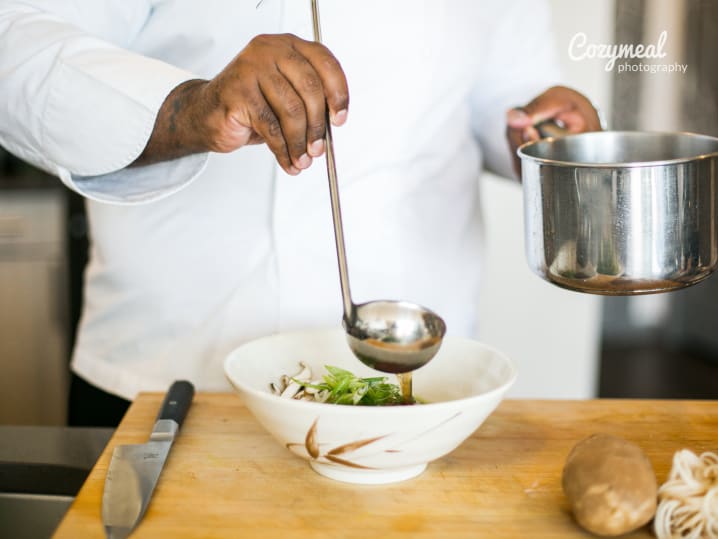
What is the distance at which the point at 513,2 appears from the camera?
1.12 metres

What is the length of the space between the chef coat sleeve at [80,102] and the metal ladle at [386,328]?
21 cm

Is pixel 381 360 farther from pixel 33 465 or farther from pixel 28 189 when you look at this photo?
pixel 28 189

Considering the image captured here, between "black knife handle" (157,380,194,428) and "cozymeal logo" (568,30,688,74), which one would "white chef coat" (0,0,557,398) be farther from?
"cozymeal logo" (568,30,688,74)

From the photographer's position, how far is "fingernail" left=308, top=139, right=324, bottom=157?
72 centimetres

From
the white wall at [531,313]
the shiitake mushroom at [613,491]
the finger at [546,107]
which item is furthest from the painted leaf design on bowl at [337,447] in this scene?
the white wall at [531,313]

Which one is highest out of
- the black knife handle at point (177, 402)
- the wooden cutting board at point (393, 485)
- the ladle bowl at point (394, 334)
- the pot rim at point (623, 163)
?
the pot rim at point (623, 163)

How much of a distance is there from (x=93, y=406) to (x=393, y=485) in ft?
1.72

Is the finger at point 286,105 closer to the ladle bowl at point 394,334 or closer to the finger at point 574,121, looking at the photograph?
the ladle bowl at point 394,334

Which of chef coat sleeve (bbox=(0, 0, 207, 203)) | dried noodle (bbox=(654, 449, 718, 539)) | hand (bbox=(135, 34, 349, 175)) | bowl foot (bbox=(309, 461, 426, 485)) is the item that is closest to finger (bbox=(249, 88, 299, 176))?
hand (bbox=(135, 34, 349, 175))

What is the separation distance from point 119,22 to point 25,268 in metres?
1.13

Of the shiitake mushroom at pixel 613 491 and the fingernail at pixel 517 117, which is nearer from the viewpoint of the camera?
the shiitake mushroom at pixel 613 491

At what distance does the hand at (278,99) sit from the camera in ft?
2.27

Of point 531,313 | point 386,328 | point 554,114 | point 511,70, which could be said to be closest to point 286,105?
point 386,328

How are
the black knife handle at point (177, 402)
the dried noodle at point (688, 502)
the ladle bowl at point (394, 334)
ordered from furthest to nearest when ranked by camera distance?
the black knife handle at point (177, 402) → the ladle bowl at point (394, 334) → the dried noodle at point (688, 502)
